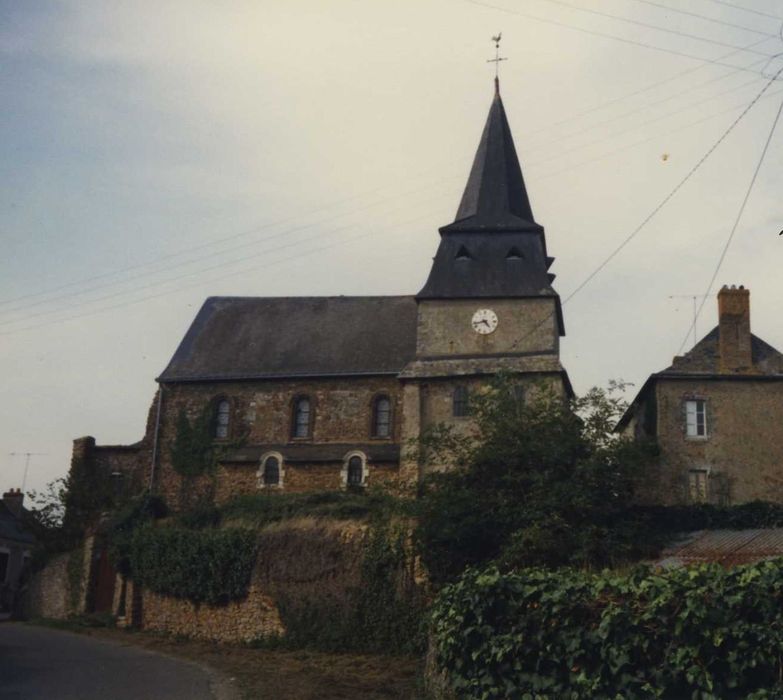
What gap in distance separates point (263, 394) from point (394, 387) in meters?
5.46

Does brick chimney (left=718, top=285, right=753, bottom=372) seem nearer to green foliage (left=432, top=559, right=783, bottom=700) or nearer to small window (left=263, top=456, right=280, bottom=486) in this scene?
small window (left=263, top=456, right=280, bottom=486)

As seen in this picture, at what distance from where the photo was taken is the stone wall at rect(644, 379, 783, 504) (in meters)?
32.0

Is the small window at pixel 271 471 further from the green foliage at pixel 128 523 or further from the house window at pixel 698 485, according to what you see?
the house window at pixel 698 485

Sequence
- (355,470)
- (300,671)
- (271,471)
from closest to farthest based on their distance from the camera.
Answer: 1. (300,671)
2. (355,470)
3. (271,471)

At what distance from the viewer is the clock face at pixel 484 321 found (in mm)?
36094

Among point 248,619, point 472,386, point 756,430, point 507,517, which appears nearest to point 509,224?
point 472,386

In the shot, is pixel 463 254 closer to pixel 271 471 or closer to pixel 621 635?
pixel 271 471

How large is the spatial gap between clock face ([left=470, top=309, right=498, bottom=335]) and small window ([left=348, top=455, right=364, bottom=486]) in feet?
21.5

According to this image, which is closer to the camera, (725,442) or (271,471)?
(725,442)

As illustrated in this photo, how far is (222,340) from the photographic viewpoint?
42.3 m

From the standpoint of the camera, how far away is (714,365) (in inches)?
1303

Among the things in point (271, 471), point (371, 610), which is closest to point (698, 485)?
point (371, 610)

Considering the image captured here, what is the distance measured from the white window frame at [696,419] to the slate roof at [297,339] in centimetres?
1099

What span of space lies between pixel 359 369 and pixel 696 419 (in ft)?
42.4
